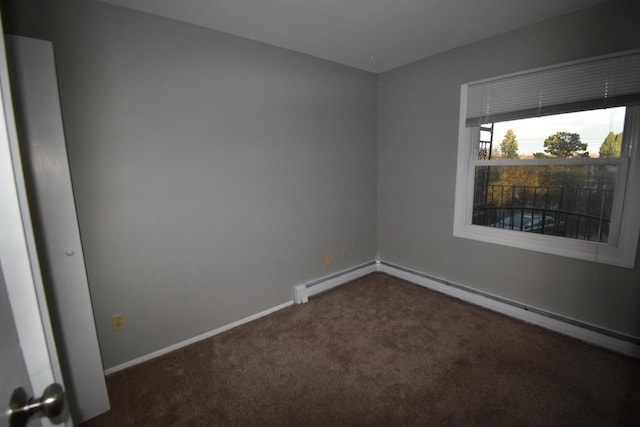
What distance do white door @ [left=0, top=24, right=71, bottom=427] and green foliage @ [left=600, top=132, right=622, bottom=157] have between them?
3140 millimetres

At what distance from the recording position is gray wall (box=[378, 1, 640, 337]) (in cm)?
203

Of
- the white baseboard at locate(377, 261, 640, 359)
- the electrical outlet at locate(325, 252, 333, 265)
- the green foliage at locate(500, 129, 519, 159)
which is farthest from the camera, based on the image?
the electrical outlet at locate(325, 252, 333, 265)

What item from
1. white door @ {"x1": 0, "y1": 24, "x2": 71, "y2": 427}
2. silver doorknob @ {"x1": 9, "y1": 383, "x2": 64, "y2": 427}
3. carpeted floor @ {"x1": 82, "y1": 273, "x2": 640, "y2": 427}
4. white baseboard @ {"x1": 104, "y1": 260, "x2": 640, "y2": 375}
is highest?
white door @ {"x1": 0, "y1": 24, "x2": 71, "y2": 427}

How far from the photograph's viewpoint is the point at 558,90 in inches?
86.6

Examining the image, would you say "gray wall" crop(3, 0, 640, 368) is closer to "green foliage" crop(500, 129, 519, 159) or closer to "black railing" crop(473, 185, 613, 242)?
"black railing" crop(473, 185, 613, 242)

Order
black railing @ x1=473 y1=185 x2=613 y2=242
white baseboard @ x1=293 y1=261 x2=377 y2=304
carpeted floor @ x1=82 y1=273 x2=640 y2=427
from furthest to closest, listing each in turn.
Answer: white baseboard @ x1=293 y1=261 x2=377 y2=304, black railing @ x1=473 y1=185 x2=613 y2=242, carpeted floor @ x1=82 y1=273 x2=640 y2=427

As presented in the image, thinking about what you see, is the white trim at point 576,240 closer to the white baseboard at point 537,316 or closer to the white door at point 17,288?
the white baseboard at point 537,316

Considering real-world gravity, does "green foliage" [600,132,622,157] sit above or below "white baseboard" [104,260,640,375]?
above

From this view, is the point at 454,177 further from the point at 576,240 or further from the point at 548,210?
the point at 576,240

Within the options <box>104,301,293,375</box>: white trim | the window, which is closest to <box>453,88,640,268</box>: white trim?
the window

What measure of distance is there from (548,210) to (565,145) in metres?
0.54

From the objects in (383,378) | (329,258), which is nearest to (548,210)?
(383,378)

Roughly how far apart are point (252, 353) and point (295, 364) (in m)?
0.37

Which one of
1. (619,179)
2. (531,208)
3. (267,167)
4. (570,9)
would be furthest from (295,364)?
(570,9)
